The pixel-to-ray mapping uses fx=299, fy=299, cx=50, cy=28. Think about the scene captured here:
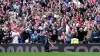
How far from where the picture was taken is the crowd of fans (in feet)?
66.2

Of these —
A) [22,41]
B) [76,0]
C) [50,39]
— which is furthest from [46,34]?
[76,0]

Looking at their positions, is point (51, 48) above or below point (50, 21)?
below

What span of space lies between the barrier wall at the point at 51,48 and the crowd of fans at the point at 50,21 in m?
0.67

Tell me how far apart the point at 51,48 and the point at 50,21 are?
2.66 metres

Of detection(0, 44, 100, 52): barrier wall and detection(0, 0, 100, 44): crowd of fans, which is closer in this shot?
detection(0, 44, 100, 52): barrier wall

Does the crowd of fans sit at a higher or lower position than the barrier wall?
higher

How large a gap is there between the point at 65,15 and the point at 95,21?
8.13ft

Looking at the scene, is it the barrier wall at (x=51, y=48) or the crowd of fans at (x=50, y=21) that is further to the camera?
the crowd of fans at (x=50, y=21)

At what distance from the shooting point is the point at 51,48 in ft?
64.5

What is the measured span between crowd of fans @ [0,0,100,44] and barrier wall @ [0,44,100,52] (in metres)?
Result: 0.67

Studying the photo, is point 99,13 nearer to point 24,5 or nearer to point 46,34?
point 46,34

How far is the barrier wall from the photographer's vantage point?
1909 cm

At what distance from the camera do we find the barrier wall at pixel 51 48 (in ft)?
62.6

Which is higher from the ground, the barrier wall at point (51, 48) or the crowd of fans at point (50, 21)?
the crowd of fans at point (50, 21)
